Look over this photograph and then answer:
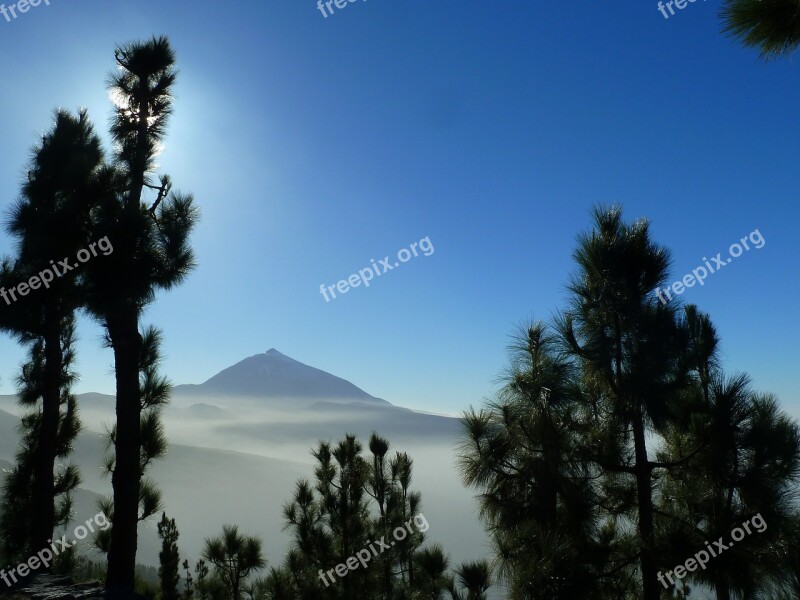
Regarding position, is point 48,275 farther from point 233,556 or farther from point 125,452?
point 233,556

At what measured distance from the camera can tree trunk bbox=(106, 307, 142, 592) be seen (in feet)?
22.2

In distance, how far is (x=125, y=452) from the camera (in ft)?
22.8

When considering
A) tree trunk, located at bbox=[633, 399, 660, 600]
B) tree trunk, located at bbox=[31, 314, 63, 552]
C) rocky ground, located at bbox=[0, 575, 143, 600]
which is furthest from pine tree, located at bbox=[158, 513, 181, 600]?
tree trunk, located at bbox=[633, 399, 660, 600]

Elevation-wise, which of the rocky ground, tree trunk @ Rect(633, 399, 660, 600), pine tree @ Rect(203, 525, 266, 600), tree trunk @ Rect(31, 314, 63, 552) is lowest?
tree trunk @ Rect(633, 399, 660, 600)

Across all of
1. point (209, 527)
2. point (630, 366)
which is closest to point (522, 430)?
point (630, 366)

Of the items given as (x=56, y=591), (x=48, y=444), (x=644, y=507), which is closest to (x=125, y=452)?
(x=56, y=591)

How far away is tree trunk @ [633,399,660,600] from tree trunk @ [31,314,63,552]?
8147 millimetres

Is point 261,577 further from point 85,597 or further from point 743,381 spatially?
point 743,381

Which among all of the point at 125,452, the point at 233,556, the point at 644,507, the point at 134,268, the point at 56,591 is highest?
the point at 134,268

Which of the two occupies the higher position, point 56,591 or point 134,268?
point 134,268

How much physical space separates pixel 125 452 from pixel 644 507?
244 inches

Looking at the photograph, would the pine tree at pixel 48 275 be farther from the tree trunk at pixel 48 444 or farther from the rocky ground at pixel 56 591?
the rocky ground at pixel 56 591

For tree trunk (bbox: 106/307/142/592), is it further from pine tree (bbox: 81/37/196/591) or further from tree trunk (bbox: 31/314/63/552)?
tree trunk (bbox: 31/314/63/552)

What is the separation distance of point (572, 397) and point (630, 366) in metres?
0.72
